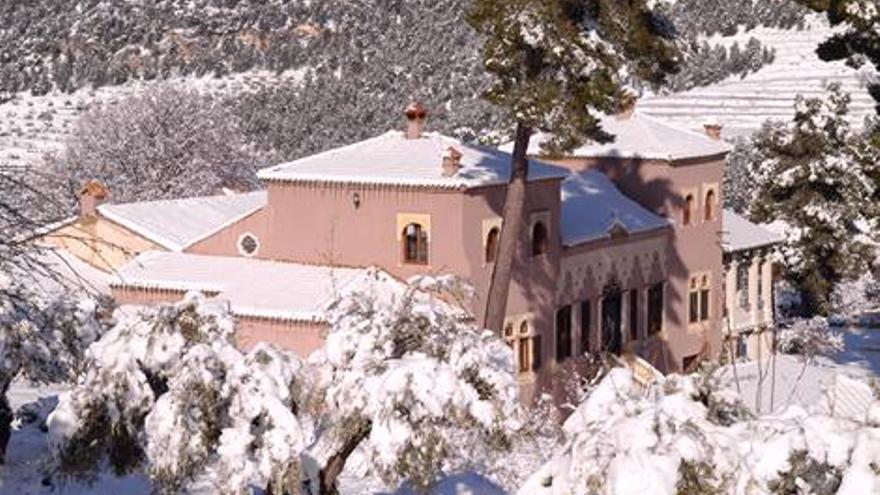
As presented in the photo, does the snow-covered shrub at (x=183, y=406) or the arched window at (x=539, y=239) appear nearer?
the snow-covered shrub at (x=183, y=406)

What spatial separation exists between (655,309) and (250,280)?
448 inches

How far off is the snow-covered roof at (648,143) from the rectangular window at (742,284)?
4659mm

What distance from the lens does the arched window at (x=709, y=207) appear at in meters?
41.7

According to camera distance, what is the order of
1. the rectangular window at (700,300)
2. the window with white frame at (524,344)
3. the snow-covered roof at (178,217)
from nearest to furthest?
the window with white frame at (524,344) → the snow-covered roof at (178,217) → the rectangular window at (700,300)

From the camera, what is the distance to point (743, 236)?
46.1 meters

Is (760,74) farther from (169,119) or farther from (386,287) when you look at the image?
(386,287)

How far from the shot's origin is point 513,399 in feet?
49.3

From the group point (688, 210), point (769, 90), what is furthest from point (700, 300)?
point (769, 90)

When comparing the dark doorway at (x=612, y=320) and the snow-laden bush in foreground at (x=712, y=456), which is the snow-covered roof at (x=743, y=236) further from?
the snow-laden bush in foreground at (x=712, y=456)

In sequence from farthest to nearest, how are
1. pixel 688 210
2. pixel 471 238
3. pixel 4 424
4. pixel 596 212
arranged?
1. pixel 688 210
2. pixel 596 212
3. pixel 471 238
4. pixel 4 424

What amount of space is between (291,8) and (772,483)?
3947 inches

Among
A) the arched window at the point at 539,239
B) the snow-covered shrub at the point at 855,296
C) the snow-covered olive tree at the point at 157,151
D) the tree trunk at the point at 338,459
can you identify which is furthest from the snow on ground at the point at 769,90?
the tree trunk at the point at 338,459

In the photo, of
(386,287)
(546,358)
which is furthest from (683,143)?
(386,287)

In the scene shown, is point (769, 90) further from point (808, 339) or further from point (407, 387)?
point (407, 387)
